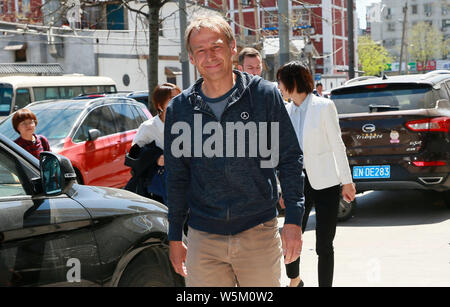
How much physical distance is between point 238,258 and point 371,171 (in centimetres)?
571

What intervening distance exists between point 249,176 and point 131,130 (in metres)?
8.54

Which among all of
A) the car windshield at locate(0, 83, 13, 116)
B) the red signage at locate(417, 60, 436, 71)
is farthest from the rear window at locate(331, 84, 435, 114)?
the red signage at locate(417, 60, 436, 71)

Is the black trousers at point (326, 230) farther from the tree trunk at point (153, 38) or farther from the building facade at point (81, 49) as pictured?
the building facade at point (81, 49)

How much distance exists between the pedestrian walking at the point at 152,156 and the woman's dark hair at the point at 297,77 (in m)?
1.14

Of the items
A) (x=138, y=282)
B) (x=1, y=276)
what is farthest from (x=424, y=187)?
(x=1, y=276)

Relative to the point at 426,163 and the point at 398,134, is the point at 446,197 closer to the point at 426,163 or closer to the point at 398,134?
the point at 426,163

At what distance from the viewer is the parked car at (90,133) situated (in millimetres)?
9938

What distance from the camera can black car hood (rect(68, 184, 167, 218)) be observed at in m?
3.36

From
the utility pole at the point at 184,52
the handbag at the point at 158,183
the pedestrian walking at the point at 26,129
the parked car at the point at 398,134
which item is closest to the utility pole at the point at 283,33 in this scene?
the parked car at the point at 398,134

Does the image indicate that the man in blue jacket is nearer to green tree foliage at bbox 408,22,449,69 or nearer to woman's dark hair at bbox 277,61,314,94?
woman's dark hair at bbox 277,61,314,94

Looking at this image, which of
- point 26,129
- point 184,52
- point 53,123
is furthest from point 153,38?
point 26,129

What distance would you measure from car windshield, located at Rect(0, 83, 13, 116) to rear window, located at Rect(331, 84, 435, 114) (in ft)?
51.3
